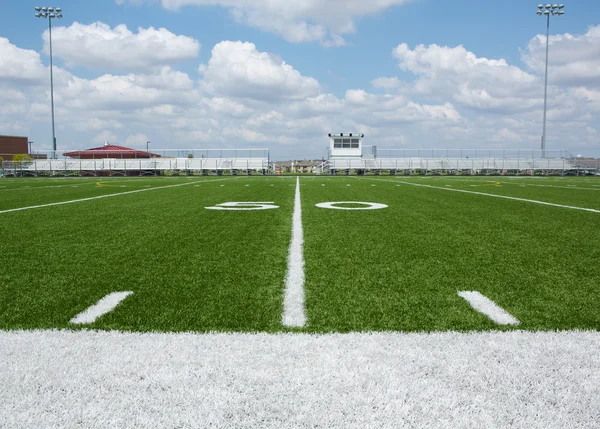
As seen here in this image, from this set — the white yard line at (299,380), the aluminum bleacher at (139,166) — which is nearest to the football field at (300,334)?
the white yard line at (299,380)

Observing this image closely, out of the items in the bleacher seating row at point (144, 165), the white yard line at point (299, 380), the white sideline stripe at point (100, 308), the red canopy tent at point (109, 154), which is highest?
the red canopy tent at point (109, 154)

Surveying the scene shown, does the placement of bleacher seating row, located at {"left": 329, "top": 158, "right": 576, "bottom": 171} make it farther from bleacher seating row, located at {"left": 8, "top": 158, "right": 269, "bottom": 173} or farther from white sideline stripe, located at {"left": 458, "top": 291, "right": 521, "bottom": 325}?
white sideline stripe, located at {"left": 458, "top": 291, "right": 521, "bottom": 325}

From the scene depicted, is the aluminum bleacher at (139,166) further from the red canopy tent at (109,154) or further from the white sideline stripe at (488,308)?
the white sideline stripe at (488,308)

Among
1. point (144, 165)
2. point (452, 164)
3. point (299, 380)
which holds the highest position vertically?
point (452, 164)

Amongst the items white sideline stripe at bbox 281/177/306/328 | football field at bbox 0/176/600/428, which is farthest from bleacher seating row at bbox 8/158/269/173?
football field at bbox 0/176/600/428

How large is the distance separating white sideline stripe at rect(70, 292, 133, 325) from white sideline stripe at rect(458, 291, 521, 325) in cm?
194

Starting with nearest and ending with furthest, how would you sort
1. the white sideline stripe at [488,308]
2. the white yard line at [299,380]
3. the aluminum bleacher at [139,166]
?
the white yard line at [299,380] → the white sideline stripe at [488,308] → the aluminum bleacher at [139,166]

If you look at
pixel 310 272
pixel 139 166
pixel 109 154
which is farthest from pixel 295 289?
pixel 109 154

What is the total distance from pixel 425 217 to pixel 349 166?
134 feet

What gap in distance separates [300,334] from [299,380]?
0.43 metres

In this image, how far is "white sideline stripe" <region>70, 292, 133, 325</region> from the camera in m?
2.32

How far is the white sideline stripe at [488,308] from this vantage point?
91.0 inches

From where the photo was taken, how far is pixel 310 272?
3.39m

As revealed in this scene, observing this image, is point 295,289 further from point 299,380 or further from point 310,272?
point 299,380
